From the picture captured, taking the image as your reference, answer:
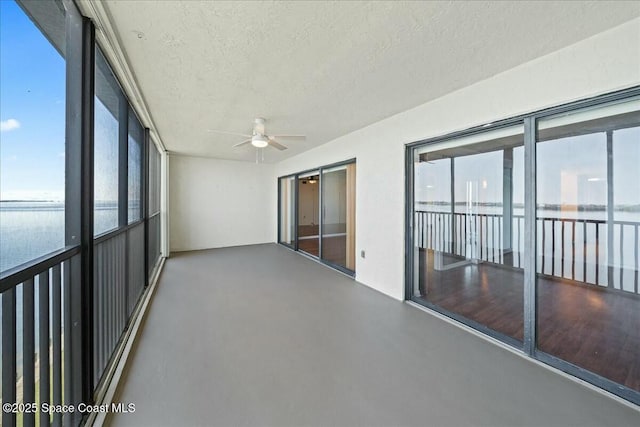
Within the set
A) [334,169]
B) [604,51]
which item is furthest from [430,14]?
[334,169]

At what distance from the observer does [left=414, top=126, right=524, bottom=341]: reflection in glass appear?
2320 mm

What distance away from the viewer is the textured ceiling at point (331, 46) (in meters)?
1.48

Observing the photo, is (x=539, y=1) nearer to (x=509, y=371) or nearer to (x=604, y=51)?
(x=604, y=51)

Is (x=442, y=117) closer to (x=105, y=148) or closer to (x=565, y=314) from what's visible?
(x=565, y=314)

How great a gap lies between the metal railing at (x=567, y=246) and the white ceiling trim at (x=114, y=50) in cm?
341

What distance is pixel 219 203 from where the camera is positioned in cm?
658

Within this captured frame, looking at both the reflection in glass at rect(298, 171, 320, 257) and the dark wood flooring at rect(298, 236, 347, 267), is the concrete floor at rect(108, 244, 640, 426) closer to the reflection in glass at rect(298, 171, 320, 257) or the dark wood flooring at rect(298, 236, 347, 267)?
the dark wood flooring at rect(298, 236, 347, 267)

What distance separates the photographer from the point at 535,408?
4.99ft

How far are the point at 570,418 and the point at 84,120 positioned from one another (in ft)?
10.7

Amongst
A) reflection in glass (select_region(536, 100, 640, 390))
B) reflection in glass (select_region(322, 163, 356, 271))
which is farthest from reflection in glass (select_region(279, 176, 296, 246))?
A: reflection in glass (select_region(536, 100, 640, 390))

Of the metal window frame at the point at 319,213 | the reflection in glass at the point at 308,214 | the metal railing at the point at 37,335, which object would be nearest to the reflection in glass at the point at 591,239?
the metal window frame at the point at 319,213

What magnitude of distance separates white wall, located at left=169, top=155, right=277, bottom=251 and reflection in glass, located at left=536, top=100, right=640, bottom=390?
241 inches

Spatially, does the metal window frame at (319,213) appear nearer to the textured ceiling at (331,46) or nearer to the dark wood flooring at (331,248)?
the dark wood flooring at (331,248)

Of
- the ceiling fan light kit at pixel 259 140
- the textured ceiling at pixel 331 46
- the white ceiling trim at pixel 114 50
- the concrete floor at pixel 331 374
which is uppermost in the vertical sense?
the textured ceiling at pixel 331 46
